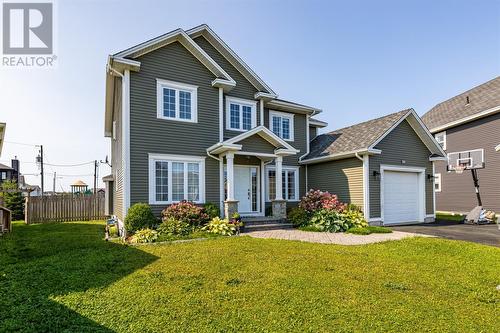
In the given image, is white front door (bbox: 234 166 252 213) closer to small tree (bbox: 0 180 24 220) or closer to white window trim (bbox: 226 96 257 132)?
white window trim (bbox: 226 96 257 132)

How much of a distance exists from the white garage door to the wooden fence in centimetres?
1540

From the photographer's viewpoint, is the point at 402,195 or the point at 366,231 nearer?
the point at 366,231

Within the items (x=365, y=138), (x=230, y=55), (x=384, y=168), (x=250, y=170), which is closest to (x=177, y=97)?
(x=230, y=55)

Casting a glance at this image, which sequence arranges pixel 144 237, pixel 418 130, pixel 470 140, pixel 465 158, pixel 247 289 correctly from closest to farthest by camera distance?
pixel 247 289 < pixel 144 237 < pixel 418 130 < pixel 465 158 < pixel 470 140

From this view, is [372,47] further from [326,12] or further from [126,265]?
[126,265]

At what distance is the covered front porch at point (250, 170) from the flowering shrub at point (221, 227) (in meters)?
0.75

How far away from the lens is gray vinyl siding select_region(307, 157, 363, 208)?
1262cm

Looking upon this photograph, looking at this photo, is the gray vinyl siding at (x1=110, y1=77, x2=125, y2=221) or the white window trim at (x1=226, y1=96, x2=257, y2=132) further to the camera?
the white window trim at (x1=226, y1=96, x2=257, y2=132)

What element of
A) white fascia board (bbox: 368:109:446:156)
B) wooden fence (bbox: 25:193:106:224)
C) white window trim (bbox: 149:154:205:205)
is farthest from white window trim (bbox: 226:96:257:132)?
wooden fence (bbox: 25:193:106:224)

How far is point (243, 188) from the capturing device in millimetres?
12781

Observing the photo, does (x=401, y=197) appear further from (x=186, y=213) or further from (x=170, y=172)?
(x=170, y=172)

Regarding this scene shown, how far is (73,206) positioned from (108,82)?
24.8 ft

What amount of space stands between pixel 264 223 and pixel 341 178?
14.9 ft

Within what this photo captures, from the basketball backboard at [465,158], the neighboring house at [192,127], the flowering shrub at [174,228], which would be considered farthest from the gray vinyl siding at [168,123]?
the basketball backboard at [465,158]
